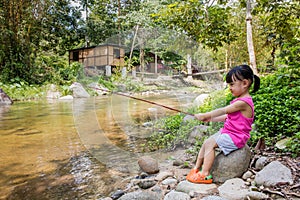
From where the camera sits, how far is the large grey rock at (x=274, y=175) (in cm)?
216

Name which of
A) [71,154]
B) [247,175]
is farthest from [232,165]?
[71,154]

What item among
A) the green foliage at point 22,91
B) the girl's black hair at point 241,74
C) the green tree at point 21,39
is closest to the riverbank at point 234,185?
the girl's black hair at point 241,74

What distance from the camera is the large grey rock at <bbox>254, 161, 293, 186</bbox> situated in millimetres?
2160

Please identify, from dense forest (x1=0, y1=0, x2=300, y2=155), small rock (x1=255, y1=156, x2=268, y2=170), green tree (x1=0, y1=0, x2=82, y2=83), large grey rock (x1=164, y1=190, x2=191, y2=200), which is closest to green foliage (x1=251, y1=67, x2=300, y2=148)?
dense forest (x1=0, y1=0, x2=300, y2=155)

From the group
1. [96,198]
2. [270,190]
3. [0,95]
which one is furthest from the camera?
[0,95]

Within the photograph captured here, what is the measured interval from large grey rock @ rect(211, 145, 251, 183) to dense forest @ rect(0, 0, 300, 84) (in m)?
1.40

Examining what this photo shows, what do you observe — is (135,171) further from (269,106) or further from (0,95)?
(0,95)

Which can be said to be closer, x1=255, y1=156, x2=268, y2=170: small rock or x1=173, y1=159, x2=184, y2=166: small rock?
x1=255, y1=156, x2=268, y2=170: small rock

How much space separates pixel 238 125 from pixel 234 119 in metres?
0.07

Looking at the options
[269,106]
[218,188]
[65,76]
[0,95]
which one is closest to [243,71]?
[218,188]

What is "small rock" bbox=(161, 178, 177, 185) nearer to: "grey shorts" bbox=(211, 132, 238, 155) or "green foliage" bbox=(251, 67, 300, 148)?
"grey shorts" bbox=(211, 132, 238, 155)

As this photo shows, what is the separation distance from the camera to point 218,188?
2.29 metres

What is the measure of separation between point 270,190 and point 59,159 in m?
3.12

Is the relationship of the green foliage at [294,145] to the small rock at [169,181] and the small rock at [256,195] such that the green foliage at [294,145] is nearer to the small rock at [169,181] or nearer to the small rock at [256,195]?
the small rock at [256,195]
